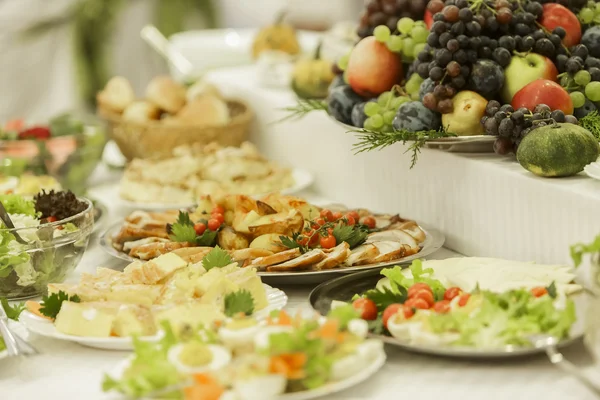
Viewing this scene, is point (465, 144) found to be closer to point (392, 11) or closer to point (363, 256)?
point (363, 256)

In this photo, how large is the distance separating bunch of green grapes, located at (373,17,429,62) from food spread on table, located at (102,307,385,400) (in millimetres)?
952

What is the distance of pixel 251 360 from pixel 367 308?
1.07ft

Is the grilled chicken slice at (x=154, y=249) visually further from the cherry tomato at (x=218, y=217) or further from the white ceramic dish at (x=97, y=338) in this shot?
the white ceramic dish at (x=97, y=338)

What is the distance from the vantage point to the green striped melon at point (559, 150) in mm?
1646

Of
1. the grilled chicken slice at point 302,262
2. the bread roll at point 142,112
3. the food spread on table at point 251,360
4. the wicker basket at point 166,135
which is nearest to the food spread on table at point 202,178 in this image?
the wicker basket at point 166,135

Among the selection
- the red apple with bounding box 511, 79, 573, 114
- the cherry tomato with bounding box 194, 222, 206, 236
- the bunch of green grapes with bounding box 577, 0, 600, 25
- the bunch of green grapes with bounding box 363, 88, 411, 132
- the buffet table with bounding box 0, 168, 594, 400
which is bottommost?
the buffet table with bounding box 0, 168, 594, 400

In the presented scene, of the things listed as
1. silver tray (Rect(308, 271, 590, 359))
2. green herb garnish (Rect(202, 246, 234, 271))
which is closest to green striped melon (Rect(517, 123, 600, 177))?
silver tray (Rect(308, 271, 590, 359))

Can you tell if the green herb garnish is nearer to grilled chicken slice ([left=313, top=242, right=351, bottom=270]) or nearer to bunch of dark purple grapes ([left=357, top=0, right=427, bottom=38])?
grilled chicken slice ([left=313, top=242, right=351, bottom=270])

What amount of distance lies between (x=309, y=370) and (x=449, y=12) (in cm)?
101

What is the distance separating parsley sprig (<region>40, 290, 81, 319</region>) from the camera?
1.53 meters

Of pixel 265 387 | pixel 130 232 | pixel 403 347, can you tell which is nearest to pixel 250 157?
pixel 130 232

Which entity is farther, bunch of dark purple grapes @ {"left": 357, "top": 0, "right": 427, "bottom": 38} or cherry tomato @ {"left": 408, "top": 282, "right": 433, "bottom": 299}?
bunch of dark purple grapes @ {"left": 357, "top": 0, "right": 427, "bottom": 38}

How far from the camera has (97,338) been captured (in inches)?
57.3

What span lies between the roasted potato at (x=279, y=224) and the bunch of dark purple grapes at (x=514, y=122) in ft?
1.45
